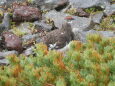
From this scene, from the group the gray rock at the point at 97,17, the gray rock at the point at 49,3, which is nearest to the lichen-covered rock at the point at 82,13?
the gray rock at the point at 97,17

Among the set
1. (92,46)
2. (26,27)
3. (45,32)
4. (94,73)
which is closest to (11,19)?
(26,27)

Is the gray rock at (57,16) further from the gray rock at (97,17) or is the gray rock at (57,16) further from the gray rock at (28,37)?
the gray rock at (97,17)

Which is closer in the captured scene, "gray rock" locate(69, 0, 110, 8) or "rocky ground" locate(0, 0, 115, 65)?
"rocky ground" locate(0, 0, 115, 65)

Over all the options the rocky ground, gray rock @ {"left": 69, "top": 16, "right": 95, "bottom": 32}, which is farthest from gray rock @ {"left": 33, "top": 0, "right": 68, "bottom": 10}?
gray rock @ {"left": 69, "top": 16, "right": 95, "bottom": 32}

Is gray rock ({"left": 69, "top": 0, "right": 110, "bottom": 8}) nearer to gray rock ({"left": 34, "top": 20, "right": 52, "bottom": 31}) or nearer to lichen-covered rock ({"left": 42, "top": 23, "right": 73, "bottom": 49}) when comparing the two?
gray rock ({"left": 34, "top": 20, "right": 52, "bottom": 31})

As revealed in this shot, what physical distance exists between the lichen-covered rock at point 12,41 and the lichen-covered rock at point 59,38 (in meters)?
0.92

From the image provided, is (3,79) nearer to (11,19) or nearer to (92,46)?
(92,46)

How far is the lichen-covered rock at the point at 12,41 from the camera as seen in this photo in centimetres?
1227

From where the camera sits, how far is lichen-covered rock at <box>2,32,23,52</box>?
1227 centimetres

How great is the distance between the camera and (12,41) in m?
12.5

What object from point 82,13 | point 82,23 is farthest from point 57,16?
point 82,23

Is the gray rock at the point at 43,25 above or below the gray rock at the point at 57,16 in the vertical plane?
below

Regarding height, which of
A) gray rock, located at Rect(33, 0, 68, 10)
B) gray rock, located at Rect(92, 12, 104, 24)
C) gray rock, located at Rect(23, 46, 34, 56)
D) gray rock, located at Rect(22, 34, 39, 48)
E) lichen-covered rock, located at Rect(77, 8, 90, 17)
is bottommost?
gray rock, located at Rect(23, 46, 34, 56)

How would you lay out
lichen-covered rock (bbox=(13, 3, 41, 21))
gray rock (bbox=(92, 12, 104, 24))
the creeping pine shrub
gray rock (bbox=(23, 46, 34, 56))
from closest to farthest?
1. the creeping pine shrub
2. gray rock (bbox=(23, 46, 34, 56))
3. gray rock (bbox=(92, 12, 104, 24))
4. lichen-covered rock (bbox=(13, 3, 41, 21))
